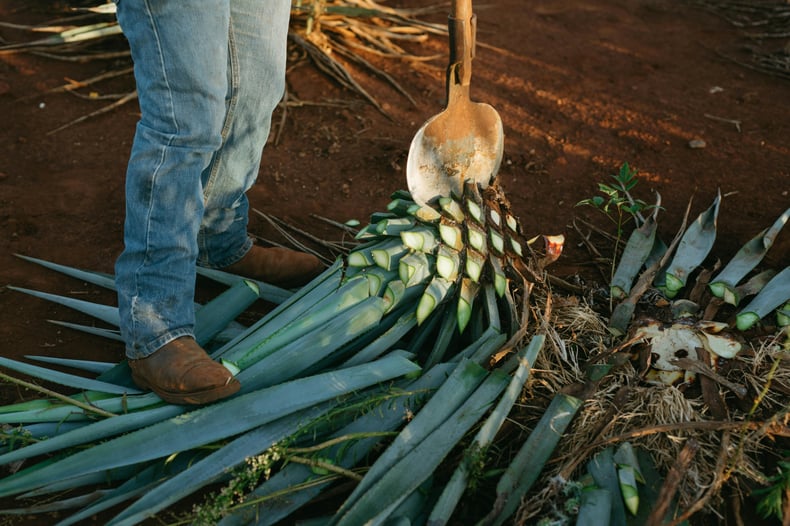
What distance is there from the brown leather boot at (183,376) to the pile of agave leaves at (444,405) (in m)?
0.04

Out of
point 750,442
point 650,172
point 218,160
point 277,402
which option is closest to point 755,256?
point 750,442

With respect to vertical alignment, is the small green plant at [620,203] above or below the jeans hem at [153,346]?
above

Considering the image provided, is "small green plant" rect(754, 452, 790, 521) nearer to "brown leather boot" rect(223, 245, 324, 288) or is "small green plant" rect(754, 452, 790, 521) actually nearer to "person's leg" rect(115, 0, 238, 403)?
"person's leg" rect(115, 0, 238, 403)

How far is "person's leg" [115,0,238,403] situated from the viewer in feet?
5.14

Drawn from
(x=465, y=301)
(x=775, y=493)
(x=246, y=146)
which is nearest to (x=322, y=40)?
(x=246, y=146)

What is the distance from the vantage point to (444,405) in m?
1.56

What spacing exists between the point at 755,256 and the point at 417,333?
3.23 ft

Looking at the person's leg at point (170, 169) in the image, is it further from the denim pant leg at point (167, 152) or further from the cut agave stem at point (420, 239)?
the cut agave stem at point (420, 239)

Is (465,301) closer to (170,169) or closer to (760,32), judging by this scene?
(170,169)

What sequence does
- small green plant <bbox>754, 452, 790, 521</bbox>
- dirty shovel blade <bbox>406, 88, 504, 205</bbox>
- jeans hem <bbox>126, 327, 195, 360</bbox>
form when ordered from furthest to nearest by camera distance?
dirty shovel blade <bbox>406, 88, 504, 205</bbox>
jeans hem <bbox>126, 327, 195, 360</bbox>
small green plant <bbox>754, 452, 790, 521</bbox>

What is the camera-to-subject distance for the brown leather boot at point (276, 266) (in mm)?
2201

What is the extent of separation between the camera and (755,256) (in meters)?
2.02

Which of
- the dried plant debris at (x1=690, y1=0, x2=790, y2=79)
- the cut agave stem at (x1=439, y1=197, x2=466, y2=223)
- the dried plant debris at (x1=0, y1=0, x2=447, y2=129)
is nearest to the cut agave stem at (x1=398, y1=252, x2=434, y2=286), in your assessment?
the cut agave stem at (x1=439, y1=197, x2=466, y2=223)

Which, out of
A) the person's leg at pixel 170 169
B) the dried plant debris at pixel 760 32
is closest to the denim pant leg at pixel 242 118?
the person's leg at pixel 170 169
